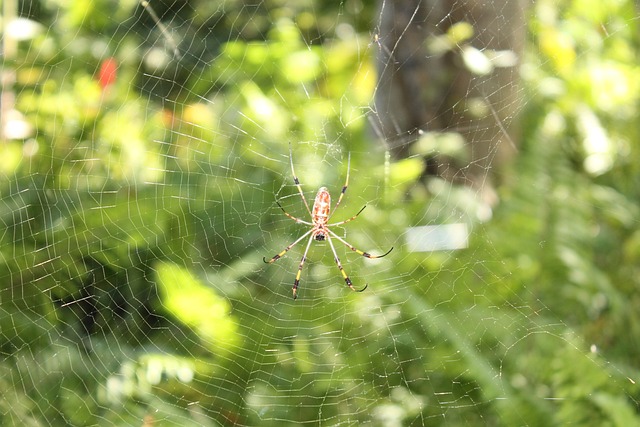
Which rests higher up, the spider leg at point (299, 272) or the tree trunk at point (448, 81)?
the tree trunk at point (448, 81)

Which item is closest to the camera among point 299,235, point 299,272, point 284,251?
point 299,272

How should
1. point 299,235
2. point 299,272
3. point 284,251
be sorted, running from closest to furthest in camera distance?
point 299,272
point 284,251
point 299,235

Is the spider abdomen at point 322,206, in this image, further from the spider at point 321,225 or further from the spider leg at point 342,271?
the spider leg at point 342,271

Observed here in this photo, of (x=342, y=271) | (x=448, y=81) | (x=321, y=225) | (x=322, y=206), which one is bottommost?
(x=342, y=271)

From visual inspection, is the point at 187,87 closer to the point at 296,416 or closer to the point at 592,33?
the point at 296,416

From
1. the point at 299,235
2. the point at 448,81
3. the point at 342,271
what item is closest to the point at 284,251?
the point at 299,235

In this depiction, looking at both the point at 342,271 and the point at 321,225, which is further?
the point at 321,225

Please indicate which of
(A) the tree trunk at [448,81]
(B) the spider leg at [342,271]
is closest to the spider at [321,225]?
(B) the spider leg at [342,271]

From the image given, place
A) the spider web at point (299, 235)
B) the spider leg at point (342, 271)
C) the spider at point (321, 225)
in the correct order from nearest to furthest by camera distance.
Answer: the spider web at point (299, 235)
the spider leg at point (342, 271)
the spider at point (321, 225)

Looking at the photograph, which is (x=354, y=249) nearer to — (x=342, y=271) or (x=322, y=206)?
(x=342, y=271)

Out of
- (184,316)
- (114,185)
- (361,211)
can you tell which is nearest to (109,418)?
(184,316)
